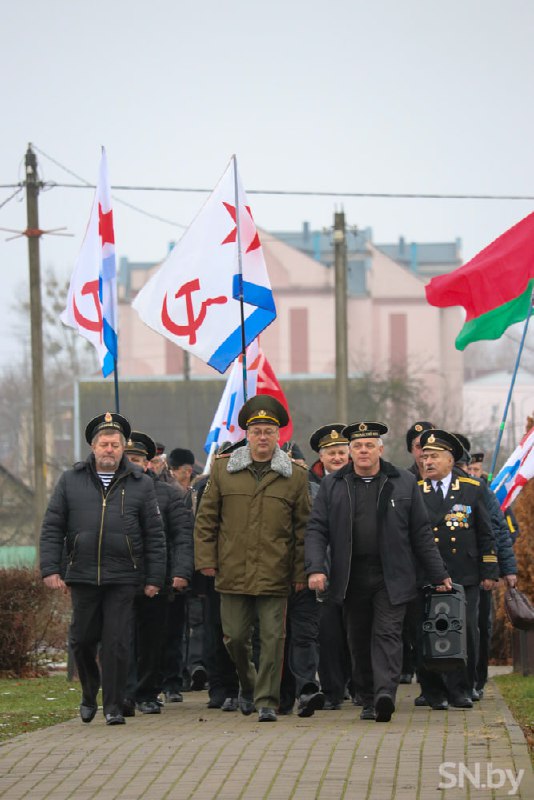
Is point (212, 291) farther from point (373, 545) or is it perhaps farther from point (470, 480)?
point (373, 545)

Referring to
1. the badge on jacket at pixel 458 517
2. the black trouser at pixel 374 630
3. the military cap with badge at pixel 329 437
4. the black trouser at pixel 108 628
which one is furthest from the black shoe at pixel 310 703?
the military cap with badge at pixel 329 437

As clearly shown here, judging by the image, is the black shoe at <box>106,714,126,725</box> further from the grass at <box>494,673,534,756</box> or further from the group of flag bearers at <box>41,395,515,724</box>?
the grass at <box>494,673,534,756</box>

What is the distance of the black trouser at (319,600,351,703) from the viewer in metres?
11.5

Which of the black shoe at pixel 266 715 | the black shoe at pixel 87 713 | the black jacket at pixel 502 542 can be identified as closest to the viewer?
the black shoe at pixel 266 715

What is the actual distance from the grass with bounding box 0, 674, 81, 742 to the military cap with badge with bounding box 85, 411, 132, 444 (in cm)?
193

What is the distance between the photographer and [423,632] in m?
10.6

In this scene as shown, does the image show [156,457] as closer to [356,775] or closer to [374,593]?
[374,593]

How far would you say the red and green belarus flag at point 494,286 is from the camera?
1313 cm

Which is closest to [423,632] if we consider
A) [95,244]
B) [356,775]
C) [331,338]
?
[356,775]

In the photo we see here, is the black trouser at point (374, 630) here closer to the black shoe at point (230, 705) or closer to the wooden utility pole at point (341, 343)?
the black shoe at point (230, 705)

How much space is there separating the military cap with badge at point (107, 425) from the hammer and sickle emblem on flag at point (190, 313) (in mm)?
2269

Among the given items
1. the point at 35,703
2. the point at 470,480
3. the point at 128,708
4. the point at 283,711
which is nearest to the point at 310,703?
the point at 283,711

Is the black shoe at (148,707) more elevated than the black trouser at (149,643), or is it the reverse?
the black trouser at (149,643)

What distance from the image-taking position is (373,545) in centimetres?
1041
